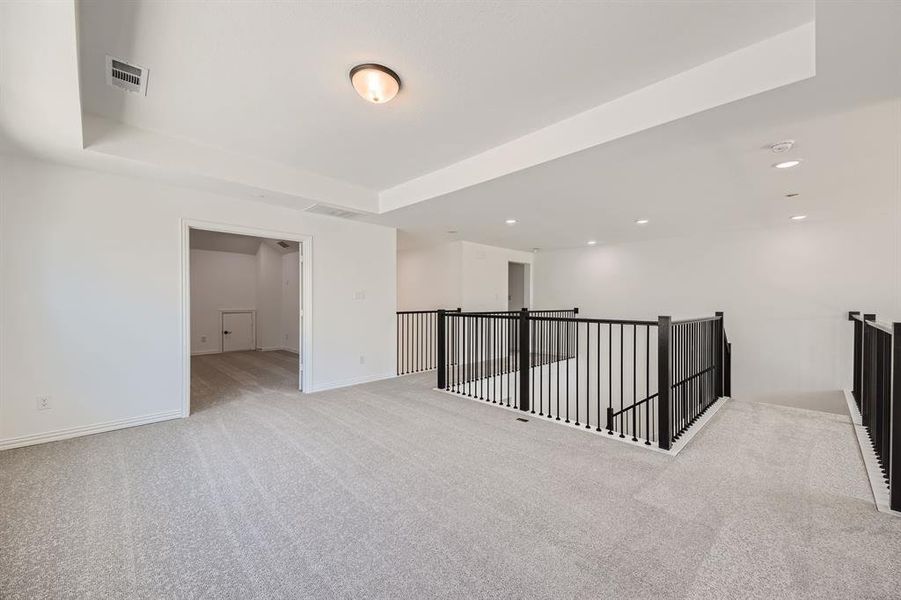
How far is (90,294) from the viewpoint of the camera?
128 inches

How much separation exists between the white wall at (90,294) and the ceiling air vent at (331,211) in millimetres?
591

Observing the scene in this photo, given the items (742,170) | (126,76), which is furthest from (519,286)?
(126,76)

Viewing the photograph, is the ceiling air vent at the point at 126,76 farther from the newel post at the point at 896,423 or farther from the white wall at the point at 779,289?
the white wall at the point at 779,289

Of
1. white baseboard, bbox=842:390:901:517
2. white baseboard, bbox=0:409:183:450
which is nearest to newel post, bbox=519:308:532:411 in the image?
white baseboard, bbox=842:390:901:517

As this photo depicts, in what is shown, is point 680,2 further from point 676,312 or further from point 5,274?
point 676,312

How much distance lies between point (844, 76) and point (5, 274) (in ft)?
19.8

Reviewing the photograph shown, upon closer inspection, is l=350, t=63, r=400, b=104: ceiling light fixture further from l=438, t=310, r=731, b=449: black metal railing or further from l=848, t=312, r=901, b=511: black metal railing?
l=848, t=312, r=901, b=511: black metal railing

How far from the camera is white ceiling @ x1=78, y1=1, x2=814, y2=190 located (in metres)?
1.75

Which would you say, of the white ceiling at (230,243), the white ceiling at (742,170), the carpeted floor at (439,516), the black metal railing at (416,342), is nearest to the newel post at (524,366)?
the carpeted floor at (439,516)

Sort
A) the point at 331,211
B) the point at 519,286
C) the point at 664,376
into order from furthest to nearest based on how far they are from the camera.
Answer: the point at 519,286 → the point at 331,211 → the point at 664,376

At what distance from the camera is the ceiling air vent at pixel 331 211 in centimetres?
439

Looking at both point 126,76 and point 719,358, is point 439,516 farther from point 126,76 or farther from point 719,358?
point 719,358

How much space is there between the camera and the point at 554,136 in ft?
9.30

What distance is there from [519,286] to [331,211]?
19.6ft
